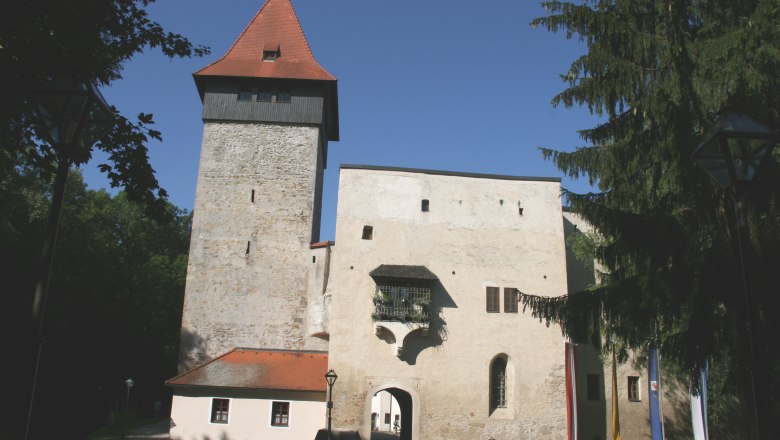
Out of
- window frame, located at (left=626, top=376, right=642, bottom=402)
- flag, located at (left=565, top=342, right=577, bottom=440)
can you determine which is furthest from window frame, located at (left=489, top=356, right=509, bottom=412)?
window frame, located at (left=626, top=376, right=642, bottom=402)

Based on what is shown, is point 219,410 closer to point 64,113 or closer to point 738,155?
point 64,113

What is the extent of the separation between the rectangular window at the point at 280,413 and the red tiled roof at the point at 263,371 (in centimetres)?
59

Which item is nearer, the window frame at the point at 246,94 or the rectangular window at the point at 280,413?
the rectangular window at the point at 280,413

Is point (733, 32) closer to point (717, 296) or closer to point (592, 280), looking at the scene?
point (717, 296)

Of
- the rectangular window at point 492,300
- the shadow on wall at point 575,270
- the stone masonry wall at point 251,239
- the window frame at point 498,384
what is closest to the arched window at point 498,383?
the window frame at point 498,384

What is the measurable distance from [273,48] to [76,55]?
19751mm

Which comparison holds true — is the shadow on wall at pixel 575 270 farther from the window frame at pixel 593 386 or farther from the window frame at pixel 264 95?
the window frame at pixel 264 95

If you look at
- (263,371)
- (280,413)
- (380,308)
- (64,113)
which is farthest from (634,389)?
(64,113)

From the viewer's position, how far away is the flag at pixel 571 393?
66.3ft

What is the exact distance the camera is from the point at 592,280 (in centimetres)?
2417

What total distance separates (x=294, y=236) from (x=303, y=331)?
146 inches

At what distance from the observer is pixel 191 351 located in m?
23.9

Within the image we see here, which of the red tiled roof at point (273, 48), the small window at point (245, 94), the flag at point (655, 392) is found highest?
the red tiled roof at point (273, 48)

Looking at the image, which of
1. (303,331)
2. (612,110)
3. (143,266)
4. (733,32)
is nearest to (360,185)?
(303,331)
